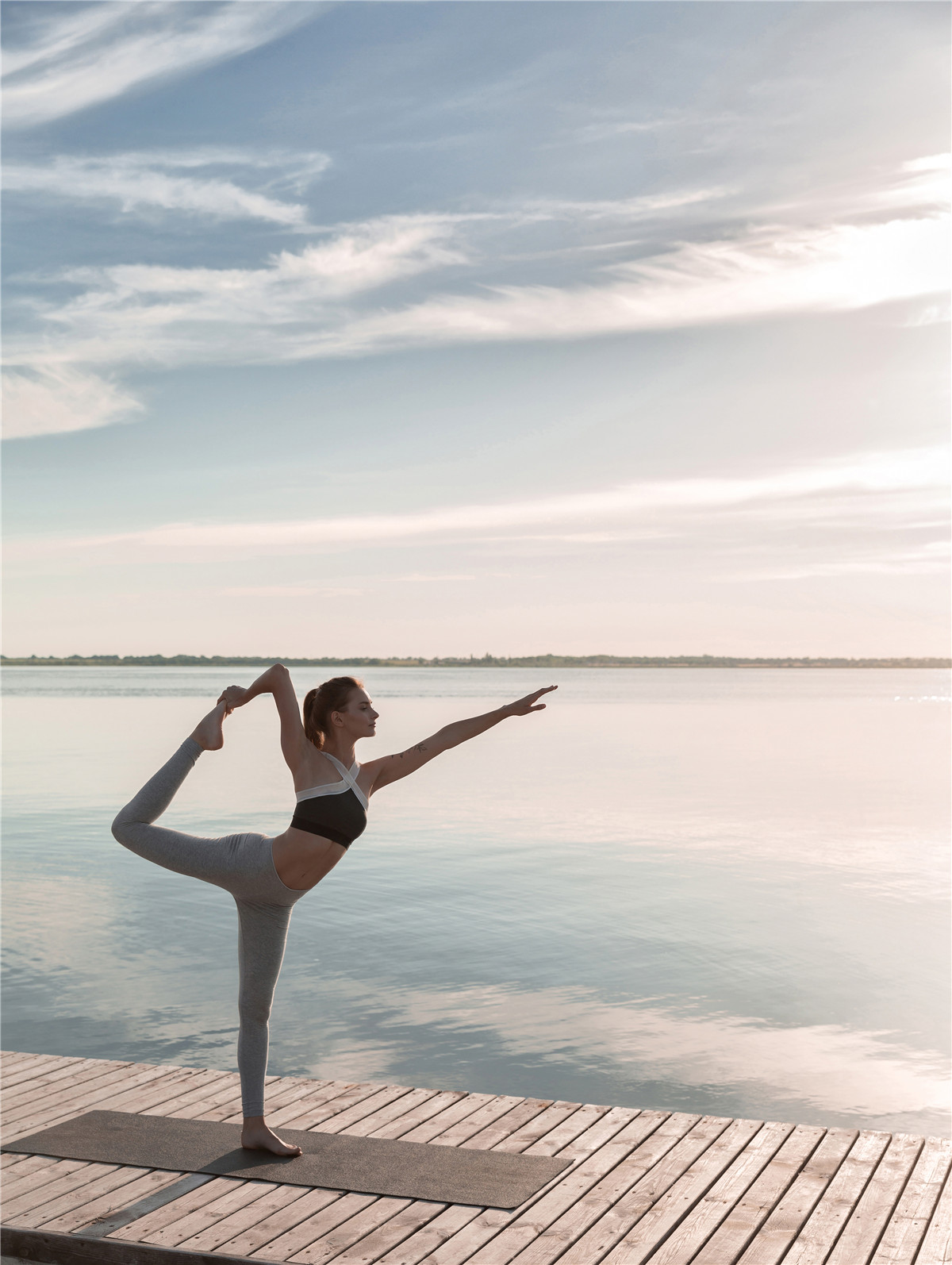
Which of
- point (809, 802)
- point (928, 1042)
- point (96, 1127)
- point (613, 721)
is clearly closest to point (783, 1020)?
point (928, 1042)

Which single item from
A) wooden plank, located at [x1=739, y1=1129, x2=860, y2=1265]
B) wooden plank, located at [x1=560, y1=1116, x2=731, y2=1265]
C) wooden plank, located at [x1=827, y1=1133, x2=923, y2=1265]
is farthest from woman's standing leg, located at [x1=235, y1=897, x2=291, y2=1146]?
wooden plank, located at [x1=827, y1=1133, x2=923, y2=1265]

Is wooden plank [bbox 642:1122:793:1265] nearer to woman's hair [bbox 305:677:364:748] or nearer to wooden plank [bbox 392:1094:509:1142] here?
wooden plank [bbox 392:1094:509:1142]

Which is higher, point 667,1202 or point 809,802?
point 667,1202

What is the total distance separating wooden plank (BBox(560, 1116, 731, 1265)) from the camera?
5.04 metres

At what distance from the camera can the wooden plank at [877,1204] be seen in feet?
16.3

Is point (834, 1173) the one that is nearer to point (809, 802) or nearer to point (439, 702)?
point (809, 802)

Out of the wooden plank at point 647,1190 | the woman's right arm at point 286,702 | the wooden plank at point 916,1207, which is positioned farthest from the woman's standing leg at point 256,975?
the wooden plank at point 916,1207

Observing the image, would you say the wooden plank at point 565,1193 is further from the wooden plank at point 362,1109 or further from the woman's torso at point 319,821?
the woman's torso at point 319,821

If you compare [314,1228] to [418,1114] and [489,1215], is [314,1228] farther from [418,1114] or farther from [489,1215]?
[418,1114]

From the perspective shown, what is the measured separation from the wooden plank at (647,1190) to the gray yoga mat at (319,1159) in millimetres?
419

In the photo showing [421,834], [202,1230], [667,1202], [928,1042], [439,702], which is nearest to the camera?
[202,1230]

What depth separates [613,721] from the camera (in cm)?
5703

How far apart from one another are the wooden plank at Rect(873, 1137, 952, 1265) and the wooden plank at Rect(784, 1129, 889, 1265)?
198 mm

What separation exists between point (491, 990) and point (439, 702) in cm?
5830
